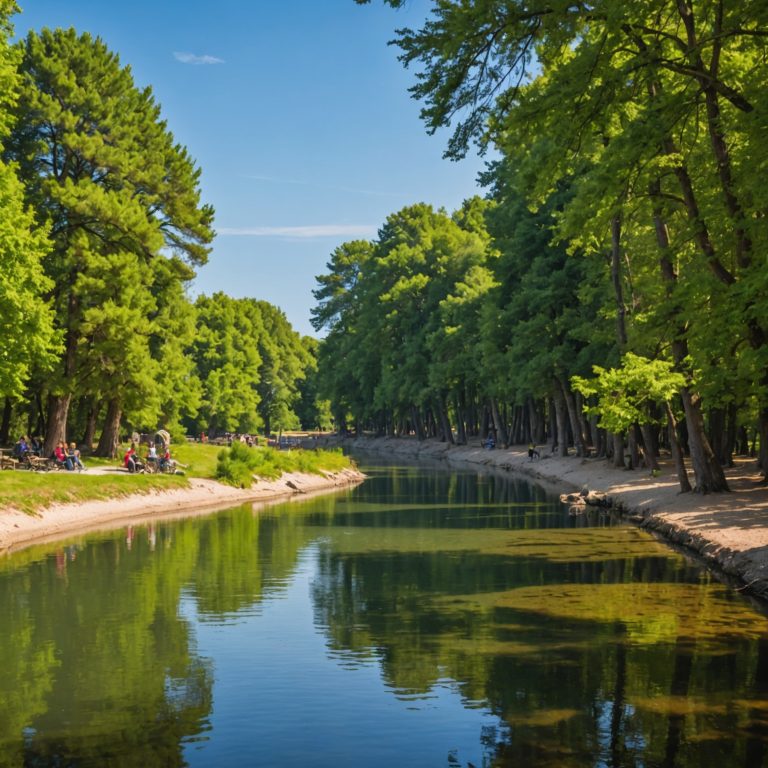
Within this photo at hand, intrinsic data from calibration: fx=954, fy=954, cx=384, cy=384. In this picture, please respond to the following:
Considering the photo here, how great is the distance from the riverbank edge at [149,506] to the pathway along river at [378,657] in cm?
198

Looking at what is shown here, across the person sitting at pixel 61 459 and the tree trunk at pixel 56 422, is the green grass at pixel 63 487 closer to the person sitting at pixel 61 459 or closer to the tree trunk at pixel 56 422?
the person sitting at pixel 61 459

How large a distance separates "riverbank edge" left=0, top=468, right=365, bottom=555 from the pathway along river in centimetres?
198

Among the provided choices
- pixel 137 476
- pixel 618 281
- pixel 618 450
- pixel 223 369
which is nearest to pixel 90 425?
pixel 137 476

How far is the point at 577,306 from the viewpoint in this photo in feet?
174

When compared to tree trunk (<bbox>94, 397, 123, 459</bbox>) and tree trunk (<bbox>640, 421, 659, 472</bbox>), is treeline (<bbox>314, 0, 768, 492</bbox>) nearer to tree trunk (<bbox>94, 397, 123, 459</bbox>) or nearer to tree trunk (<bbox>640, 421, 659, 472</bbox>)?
tree trunk (<bbox>640, 421, 659, 472</bbox>)

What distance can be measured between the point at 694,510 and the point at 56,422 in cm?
2804

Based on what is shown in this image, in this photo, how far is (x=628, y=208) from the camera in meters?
29.6

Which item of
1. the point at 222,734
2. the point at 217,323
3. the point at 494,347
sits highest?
the point at 217,323

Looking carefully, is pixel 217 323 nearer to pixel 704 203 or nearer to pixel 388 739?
pixel 704 203

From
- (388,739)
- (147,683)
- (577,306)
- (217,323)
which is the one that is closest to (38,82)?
(577,306)

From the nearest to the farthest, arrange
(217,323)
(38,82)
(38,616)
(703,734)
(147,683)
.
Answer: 1. (703,734)
2. (147,683)
3. (38,616)
4. (38,82)
5. (217,323)

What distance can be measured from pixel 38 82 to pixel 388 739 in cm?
4032

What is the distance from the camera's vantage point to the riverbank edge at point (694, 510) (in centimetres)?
2164

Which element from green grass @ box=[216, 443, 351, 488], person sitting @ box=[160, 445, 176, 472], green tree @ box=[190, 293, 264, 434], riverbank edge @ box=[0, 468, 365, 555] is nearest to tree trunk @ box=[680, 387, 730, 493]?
riverbank edge @ box=[0, 468, 365, 555]
